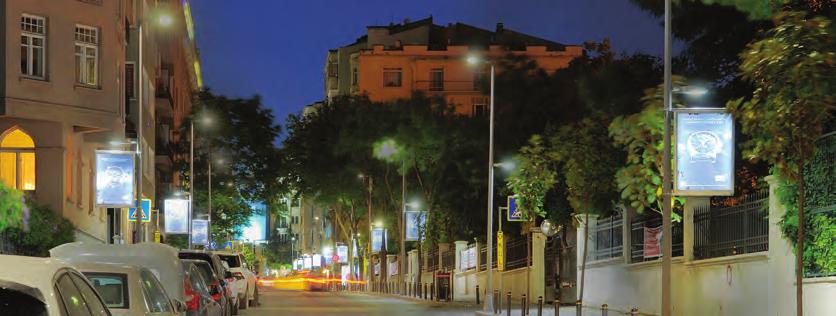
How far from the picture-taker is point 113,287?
1228 centimetres

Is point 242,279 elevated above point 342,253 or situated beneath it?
elevated above

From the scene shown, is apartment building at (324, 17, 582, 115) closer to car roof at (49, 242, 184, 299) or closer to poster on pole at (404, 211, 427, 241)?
poster on pole at (404, 211, 427, 241)

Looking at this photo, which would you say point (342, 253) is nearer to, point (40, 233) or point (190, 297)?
point (40, 233)

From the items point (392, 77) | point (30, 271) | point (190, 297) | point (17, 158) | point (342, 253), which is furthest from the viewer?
point (342, 253)

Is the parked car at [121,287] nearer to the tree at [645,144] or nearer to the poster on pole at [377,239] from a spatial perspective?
the tree at [645,144]

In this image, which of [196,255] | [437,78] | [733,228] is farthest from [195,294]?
[437,78]

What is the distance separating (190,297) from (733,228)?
39.8 ft

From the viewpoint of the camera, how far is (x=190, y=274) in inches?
744

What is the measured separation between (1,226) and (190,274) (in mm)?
12674

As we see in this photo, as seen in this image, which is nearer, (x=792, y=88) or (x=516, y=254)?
(x=792, y=88)

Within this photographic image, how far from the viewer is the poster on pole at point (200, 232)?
230 feet

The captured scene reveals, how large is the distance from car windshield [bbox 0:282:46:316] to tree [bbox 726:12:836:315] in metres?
11.3

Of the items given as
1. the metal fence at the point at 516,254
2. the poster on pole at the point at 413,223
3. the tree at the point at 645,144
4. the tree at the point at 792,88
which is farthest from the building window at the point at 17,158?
the poster on pole at the point at 413,223

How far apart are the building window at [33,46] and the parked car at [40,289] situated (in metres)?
31.7
